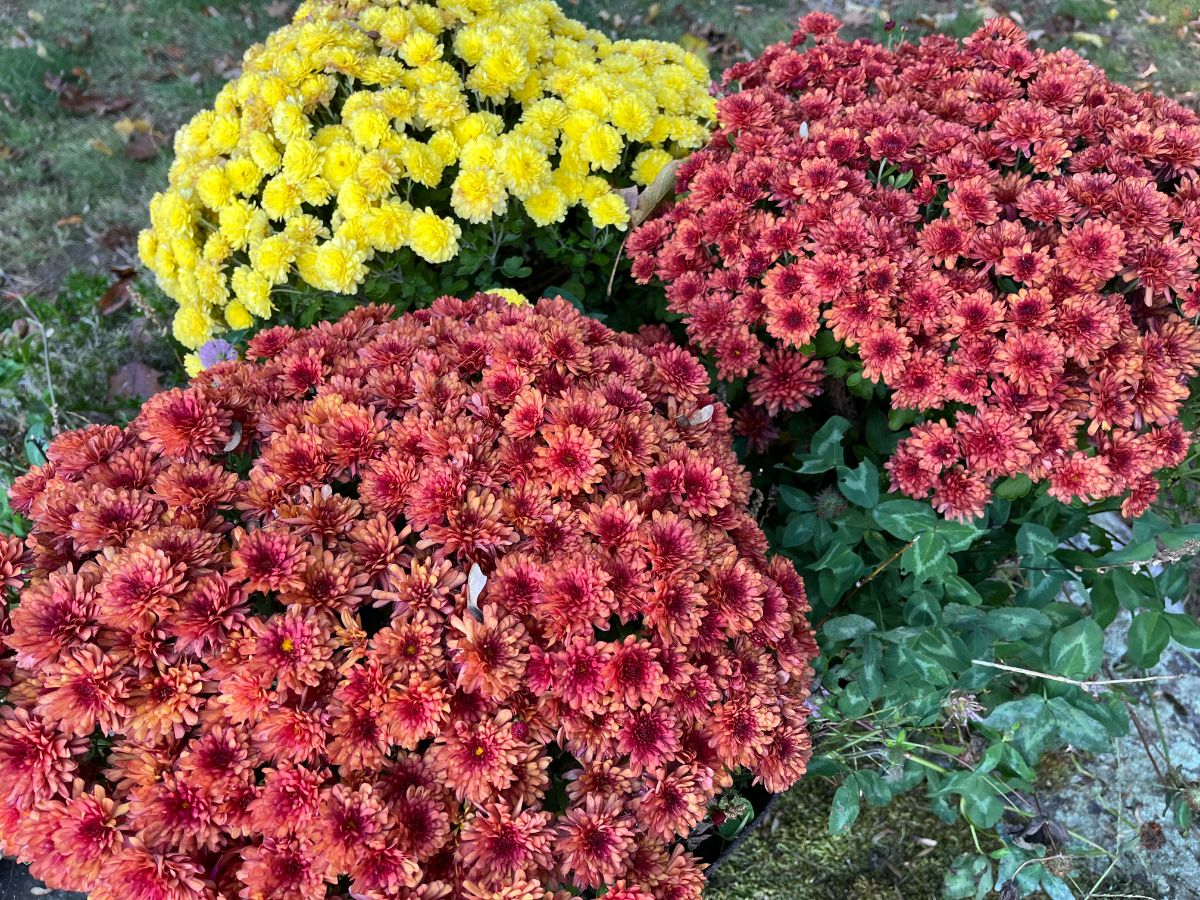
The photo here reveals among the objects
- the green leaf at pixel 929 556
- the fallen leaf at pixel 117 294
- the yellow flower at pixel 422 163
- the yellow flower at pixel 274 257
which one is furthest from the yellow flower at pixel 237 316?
the green leaf at pixel 929 556

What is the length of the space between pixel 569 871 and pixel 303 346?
3.69 feet

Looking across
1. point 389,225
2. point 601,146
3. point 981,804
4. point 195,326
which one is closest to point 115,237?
point 195,326

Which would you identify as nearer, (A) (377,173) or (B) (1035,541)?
(B) (1035,541)

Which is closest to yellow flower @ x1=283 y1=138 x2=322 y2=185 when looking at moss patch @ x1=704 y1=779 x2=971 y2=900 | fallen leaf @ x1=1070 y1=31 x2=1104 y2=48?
moss patch @ x1=704 y1=779 x2=971 y2=900

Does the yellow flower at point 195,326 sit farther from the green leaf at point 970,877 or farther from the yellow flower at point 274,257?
the green leaf at point 970,877

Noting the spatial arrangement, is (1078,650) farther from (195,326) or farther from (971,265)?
(195,326)

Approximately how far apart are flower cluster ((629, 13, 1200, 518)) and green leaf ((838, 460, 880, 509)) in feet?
0.31

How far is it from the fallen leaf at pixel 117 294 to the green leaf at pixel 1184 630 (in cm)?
363

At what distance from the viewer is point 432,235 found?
7.28ft

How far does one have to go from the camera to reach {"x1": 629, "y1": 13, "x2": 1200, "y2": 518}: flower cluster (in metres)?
1.64

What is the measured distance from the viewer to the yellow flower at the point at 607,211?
7.64ft

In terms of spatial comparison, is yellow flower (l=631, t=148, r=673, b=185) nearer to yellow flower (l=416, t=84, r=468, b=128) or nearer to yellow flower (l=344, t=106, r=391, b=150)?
yellow flower (l=416, t=84, r=468, b=128)

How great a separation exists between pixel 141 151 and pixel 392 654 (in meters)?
4.10

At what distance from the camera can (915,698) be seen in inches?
71.7
